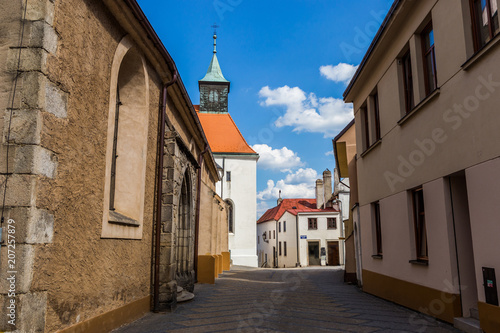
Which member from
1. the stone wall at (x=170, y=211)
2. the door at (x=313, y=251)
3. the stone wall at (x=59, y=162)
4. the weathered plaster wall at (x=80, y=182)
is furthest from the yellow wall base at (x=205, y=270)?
the door at (x=313, y=251)

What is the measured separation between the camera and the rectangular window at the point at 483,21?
6.13m

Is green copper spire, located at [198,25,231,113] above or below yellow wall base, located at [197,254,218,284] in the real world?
above

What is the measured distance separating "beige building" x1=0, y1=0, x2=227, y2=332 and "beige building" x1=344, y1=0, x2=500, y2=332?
499cm

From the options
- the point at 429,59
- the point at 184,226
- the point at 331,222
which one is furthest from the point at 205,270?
the point at 331,222

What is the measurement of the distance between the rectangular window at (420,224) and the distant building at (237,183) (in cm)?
2727

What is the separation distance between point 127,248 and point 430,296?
216 inches

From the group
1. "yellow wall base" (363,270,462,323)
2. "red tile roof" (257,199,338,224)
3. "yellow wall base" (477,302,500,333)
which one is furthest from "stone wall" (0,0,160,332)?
"red tile roof" (257,199,338,224)

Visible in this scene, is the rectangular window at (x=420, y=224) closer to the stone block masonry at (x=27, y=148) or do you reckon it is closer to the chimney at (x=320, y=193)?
the stone block masonry at (x=27, y=148)

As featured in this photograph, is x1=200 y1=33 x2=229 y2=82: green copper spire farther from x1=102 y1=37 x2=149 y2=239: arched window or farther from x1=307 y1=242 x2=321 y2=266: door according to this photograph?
x1=102 y1=37 x2=149 y2=239: arched window

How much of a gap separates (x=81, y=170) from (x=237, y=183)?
31.4 m

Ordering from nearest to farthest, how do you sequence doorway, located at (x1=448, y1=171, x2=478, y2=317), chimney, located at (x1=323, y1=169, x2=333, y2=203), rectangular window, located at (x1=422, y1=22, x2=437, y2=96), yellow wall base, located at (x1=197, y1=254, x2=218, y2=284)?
doorway, located at (x1=448, y1=171, x2=478, y2=317)
rectangular window, located at (x1=422, y1=22, x2=437, y2=96)
yellow wall base, located at (x1=197, y1=254, x2=218, y2=284)
chimney, located at (x1=323, y1=169, x2=333, y2=203)

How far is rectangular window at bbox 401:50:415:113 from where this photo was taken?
371 inches

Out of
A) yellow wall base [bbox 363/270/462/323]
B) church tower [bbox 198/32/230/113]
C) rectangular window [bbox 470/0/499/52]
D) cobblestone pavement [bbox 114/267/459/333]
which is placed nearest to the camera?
rectangular window [bbox 470/0/499/52]

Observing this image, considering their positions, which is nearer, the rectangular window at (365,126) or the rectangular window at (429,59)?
the rectangular window at (429,59)
